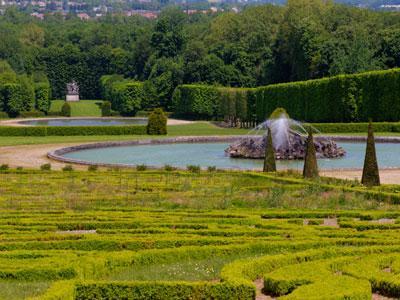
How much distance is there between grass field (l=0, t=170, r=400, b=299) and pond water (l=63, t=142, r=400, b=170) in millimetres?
11970

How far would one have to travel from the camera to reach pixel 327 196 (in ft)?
73.3

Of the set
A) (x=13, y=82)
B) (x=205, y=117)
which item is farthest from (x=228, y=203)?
(x=13, y=82)

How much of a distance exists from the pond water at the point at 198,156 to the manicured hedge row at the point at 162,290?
22.5 m

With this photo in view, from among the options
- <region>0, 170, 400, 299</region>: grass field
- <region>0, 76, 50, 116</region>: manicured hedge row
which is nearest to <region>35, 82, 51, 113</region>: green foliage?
<region>0, 76, 50, 116</region>: manicured hedge row

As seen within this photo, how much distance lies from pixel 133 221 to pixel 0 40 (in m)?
132

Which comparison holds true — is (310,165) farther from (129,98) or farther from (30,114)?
(129,98)

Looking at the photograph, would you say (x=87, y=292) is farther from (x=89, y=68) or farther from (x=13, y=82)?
(x=89, y=68)

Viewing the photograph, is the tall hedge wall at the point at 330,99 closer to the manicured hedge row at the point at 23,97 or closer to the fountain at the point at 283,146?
the fountain at the point at 283,146

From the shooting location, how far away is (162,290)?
11.1 meters

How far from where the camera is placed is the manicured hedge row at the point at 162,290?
10969mm

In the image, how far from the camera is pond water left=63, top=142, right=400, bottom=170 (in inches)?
1426

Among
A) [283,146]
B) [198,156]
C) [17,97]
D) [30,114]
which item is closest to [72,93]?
[17,97]

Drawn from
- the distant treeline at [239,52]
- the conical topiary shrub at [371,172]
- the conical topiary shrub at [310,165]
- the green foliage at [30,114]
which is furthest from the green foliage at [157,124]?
the green foliage at [30,114]

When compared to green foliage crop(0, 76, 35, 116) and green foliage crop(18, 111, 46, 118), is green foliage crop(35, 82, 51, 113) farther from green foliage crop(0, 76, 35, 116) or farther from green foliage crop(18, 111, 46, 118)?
green foliage crop(18, 111, 46, 118)
